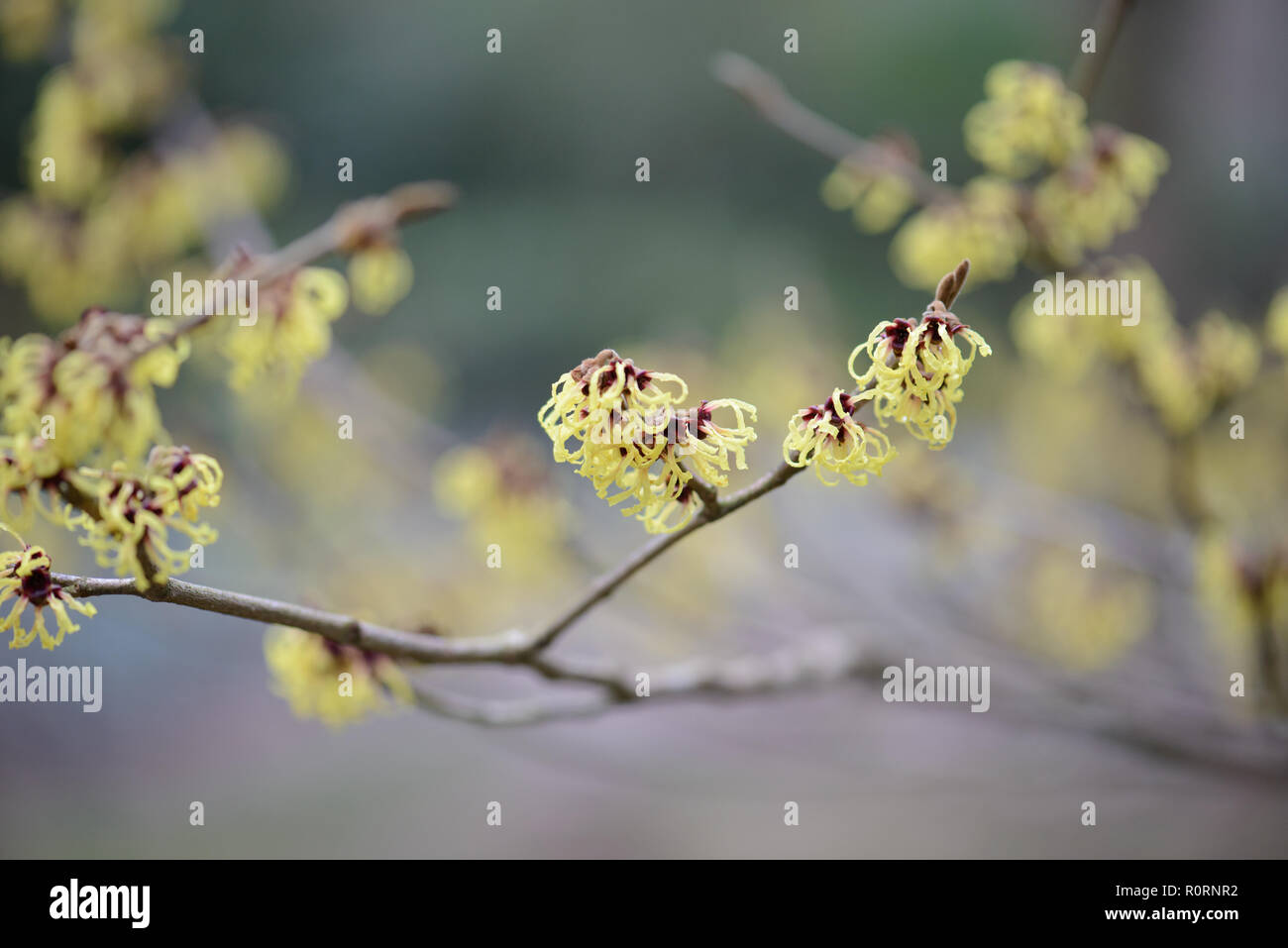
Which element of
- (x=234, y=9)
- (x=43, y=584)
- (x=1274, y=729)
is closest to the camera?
(x=43, y=584)

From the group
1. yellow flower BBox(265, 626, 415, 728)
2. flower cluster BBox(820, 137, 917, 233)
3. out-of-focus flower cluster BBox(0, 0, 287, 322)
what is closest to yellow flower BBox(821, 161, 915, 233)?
flower cluster BBox(820, 137, 917, 233)

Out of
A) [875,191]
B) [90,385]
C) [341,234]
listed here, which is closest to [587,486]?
[875,191]

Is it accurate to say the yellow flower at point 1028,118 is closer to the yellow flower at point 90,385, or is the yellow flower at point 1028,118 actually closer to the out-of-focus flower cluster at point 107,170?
the yellow flower at point 90,385

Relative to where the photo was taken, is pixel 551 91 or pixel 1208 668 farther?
pixel 551 91

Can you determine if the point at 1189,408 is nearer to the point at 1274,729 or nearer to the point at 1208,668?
the point at 1274,729

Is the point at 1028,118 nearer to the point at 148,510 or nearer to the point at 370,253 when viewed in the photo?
the point at 370,253

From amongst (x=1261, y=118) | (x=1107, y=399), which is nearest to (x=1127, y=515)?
(x=1107, y=399)
